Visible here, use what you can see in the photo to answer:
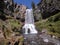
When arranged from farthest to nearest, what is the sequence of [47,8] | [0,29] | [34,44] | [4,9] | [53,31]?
[4,9], [47,8], [53,31], [34,44], [0,29]

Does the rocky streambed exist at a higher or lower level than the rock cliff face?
lower

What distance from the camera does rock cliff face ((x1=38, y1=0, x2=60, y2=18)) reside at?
7769 centimetres

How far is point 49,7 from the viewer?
81.1 metres

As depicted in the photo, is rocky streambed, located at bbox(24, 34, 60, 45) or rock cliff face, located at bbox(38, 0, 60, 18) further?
rock cliff face, located at bbox(38, 0, 60, 18)

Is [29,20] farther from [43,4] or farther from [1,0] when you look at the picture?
[1,0]

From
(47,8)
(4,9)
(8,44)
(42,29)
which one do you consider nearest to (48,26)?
(42,29)

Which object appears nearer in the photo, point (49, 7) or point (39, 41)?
point (39, 41)

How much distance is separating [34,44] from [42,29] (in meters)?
26.1

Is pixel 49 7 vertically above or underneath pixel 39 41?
above

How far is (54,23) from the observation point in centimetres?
6569

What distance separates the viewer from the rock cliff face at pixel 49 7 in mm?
77688

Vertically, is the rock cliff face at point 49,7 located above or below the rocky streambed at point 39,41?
above

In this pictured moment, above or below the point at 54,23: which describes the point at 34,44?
below

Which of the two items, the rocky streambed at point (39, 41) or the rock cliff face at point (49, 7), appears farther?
the rock cliff face at point (49, 7)
